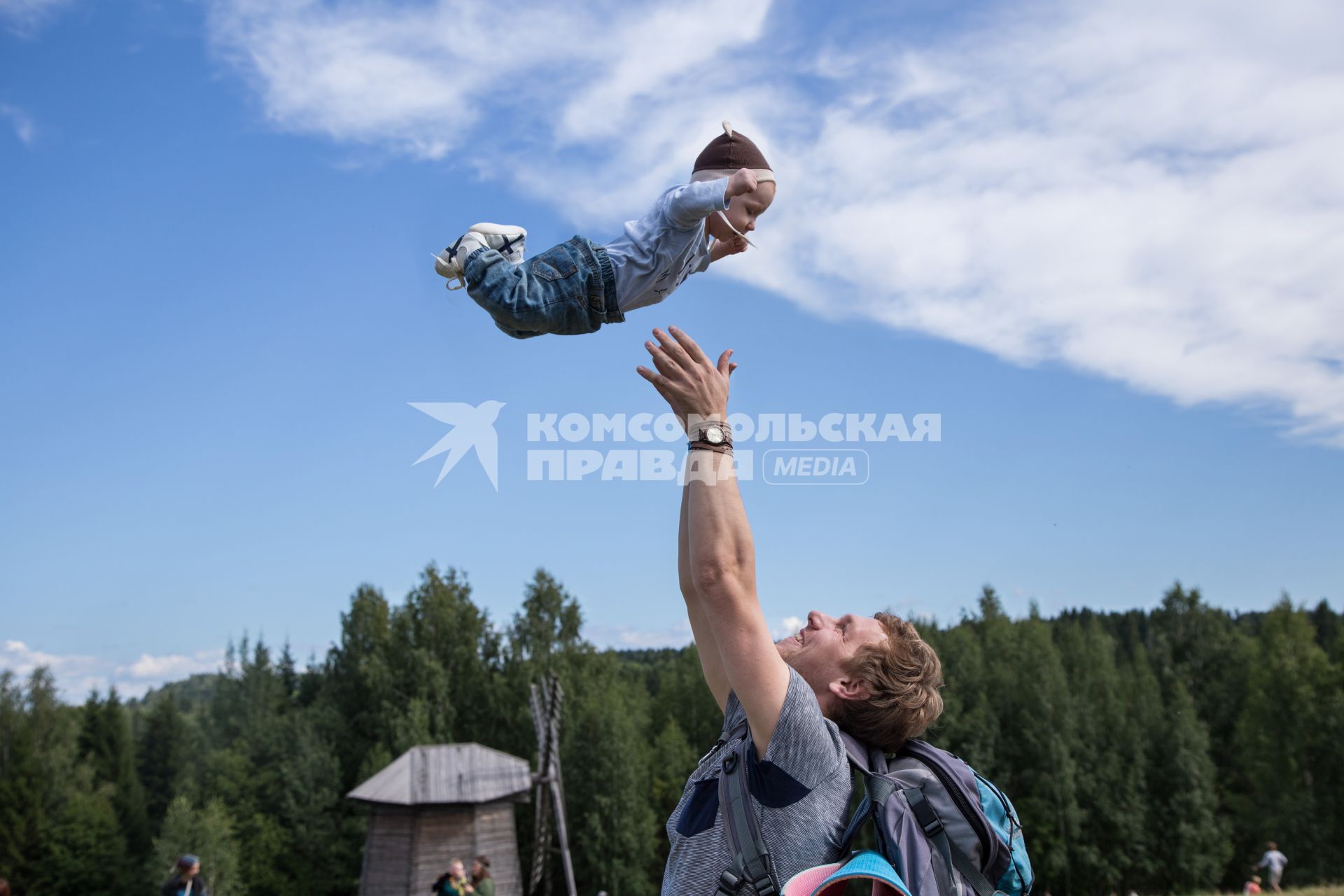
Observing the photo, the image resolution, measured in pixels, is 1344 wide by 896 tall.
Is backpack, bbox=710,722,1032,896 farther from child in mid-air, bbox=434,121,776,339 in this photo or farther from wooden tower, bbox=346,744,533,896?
wooden tower, bbox=346,744,533,896

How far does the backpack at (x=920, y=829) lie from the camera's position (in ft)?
10.5

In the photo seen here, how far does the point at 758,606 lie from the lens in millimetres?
3334

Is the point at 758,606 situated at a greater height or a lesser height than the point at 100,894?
greater

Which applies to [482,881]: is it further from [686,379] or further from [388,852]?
[686,379]

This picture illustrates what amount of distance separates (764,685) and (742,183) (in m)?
2.22

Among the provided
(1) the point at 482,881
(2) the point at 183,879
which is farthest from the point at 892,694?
(1) the point at 482,881

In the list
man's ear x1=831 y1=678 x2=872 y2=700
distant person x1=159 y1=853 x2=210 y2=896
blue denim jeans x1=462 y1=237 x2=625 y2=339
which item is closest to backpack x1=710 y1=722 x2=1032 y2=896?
man's ear x1=831 y1=678 x2=872 y2=700

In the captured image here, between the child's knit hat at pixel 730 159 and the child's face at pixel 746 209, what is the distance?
51 mm

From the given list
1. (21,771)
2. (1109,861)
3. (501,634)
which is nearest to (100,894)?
(21,771)

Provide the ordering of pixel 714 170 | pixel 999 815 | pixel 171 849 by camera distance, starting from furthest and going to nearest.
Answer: pixel 171 849, pixel 714 170, pixel 999 815

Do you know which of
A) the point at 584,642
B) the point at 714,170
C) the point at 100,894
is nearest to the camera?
the point at 714,170

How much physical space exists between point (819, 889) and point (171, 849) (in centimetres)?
5186

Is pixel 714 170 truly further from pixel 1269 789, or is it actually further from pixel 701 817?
pixel 1269 789

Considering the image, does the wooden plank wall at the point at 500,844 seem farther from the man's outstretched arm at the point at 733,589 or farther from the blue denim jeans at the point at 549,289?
the man's outstretched arm at the point at 733,589
